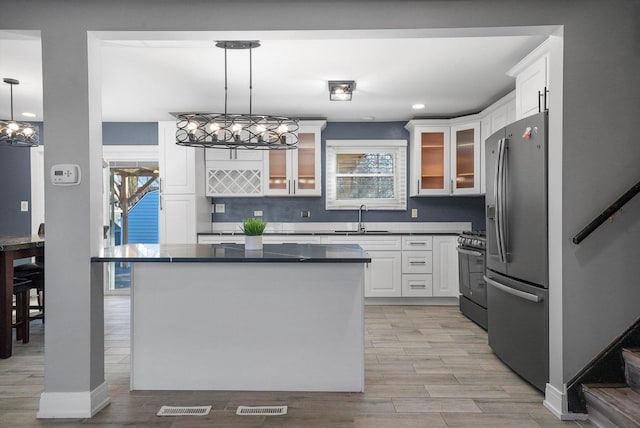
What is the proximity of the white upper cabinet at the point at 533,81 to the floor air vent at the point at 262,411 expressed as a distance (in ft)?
9.19

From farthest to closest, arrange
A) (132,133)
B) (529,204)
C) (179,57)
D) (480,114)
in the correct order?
(132,133)
(480,114)
(179,57)
(529,204)

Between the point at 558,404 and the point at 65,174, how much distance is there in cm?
322

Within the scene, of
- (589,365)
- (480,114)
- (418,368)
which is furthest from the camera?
(480,114)

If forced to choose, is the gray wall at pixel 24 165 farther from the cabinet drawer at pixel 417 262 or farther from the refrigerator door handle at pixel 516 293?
the refrigerator door handle at pixel 516 293

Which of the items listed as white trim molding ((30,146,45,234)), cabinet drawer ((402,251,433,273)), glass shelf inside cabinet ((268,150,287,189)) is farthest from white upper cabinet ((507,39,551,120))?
white trim molding ((30,146,45,234))

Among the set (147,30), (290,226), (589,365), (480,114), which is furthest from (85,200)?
(480,114)

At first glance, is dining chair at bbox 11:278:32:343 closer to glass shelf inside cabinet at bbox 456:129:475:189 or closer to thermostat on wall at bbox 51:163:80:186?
thermostat on wall at bbox 51:163:80:186

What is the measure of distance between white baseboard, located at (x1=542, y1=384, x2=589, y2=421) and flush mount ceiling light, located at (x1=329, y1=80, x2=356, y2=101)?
3109 mm

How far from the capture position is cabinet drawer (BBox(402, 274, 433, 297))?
5684 mm

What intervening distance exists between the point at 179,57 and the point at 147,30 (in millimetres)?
1121

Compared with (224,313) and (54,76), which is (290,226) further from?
(54,76)

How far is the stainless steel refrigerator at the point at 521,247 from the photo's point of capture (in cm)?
285

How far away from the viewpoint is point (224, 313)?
9.80 feet

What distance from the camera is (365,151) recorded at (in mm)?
6266
